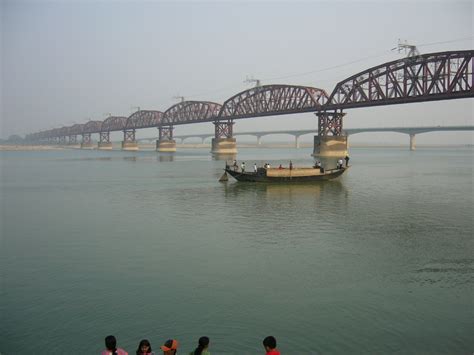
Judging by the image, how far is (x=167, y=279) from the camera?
56.7ft

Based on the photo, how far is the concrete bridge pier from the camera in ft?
577

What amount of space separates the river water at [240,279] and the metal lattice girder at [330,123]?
104699 millimetres

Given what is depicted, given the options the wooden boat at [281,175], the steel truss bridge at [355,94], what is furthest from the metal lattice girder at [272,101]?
the wooden boat at [281,175]

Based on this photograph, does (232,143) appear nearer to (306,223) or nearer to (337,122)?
(337,122)

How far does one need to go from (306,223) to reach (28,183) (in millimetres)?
44374

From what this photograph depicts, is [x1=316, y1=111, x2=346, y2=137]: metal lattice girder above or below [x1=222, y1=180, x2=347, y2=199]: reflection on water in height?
above

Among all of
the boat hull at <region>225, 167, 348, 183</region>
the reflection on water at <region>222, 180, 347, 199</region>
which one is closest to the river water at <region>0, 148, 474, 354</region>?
the reflection on water at <region>222, 180, 347, 199</region>

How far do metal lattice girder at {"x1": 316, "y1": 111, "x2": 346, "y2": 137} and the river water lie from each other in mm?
104699

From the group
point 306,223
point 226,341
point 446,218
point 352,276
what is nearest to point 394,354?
point 226,341

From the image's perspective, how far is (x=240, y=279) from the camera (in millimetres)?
17297

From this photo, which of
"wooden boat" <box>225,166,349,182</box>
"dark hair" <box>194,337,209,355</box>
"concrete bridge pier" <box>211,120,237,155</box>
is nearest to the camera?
"dark hair" <box>194,337,209,355</box>

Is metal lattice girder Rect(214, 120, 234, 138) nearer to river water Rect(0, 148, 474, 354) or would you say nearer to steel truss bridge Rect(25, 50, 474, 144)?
steel truss bridge Rect(25, 50, 474, 144)

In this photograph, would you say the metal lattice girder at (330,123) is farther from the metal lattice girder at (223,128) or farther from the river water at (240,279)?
the river water at (240,279)

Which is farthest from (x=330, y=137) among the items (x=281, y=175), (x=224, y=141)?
(x=281, y=175)
